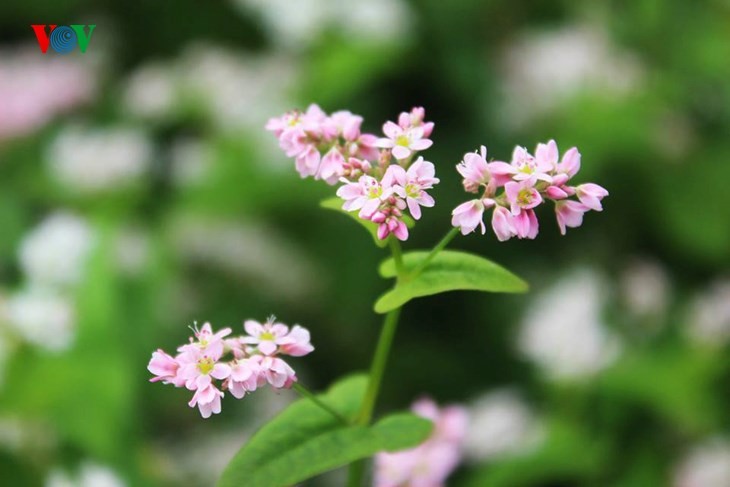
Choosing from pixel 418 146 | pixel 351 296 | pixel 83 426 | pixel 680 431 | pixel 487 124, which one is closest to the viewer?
pixel 418 146

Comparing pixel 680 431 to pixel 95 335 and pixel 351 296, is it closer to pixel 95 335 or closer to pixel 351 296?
pixel 351 296

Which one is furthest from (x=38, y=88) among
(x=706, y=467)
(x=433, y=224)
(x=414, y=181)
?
(x=414, y=181)

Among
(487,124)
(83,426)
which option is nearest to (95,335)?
(83,426)

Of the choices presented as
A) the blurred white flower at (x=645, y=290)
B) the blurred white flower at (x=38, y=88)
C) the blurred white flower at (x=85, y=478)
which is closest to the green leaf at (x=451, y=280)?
the blurred white flower at (x=85, y=478)

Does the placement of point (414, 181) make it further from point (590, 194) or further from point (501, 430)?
point (501, 430)

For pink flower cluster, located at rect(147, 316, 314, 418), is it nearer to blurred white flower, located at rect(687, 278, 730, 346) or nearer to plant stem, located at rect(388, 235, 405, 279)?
plant stem, located at rect(388, 235, 405, 279)
